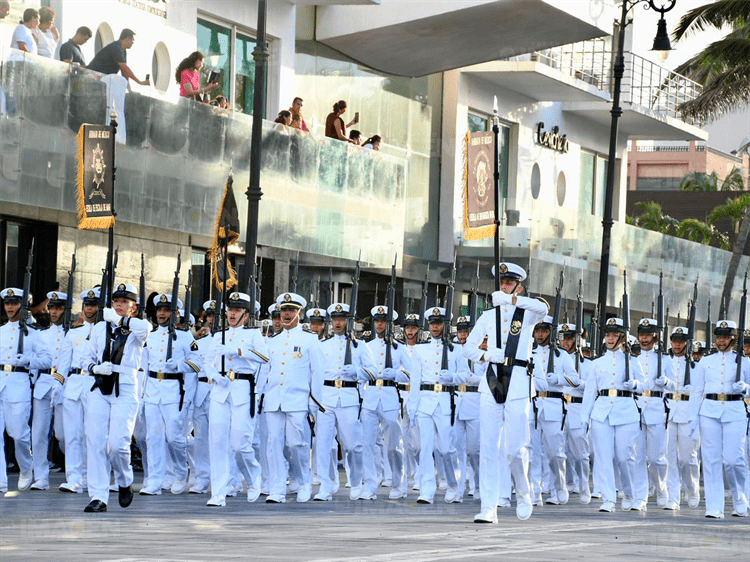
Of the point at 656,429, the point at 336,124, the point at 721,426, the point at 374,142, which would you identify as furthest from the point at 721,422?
the point at 374,142

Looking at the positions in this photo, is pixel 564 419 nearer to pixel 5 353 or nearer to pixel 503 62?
pixel 5 353

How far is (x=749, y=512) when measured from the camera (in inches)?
626

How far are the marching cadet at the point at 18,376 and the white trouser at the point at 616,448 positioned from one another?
5753 millimetres

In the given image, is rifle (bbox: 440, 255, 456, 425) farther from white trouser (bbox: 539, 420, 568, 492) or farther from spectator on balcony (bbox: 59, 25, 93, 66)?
spectator on balcony (bbox: 59, 25, 93, 66)

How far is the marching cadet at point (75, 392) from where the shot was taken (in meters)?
15.0

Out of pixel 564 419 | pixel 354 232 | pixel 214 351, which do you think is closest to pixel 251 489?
pixel 214 351

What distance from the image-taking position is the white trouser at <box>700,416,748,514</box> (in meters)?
15.3

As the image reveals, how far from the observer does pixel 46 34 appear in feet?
66.6

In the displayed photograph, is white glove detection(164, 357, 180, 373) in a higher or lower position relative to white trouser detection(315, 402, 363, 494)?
higher

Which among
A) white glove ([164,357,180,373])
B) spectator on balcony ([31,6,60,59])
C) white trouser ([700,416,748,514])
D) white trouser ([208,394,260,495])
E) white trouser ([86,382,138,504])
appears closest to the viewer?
white trouser ([86,382,138,504])

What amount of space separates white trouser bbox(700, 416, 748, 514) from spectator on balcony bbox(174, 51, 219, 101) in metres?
10.5

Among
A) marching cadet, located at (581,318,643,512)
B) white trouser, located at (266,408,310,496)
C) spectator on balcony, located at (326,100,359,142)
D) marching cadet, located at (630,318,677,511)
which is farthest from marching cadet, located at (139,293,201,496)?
spectator on balcony, located at (326,100,359,142)

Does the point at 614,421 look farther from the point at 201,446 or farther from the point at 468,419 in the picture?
the point at 201,446

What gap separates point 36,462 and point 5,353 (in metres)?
1.17
